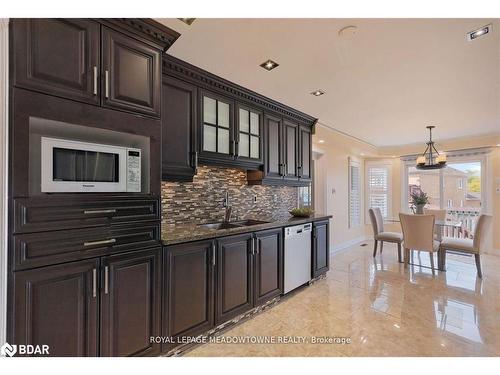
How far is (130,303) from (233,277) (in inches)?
37.2

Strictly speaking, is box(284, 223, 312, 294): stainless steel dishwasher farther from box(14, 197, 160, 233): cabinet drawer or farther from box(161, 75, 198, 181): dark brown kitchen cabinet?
box(14, 197, 160, 233): cabinet drawer

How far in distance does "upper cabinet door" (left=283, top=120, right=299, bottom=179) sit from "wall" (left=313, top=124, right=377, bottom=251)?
3.05 ft

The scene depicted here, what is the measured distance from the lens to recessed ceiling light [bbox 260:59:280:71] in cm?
228

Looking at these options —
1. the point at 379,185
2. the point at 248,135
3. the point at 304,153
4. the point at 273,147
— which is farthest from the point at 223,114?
the point at 379,185

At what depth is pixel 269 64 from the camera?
232cm

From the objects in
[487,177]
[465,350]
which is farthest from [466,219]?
[465,350]

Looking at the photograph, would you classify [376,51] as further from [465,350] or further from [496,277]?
[496,277]

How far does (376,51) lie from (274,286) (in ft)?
8.17

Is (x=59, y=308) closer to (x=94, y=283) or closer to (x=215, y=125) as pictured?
(x=94, y=283)

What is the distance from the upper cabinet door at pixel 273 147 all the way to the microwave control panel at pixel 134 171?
5.85 ft

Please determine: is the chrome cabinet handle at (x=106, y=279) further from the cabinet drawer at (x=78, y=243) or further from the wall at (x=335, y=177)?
the wall at (x=335, y=177)

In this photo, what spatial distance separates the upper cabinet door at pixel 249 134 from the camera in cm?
289

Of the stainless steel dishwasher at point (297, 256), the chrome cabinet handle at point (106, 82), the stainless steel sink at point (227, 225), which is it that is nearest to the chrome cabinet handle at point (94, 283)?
the chrome cabinet handle at point (106, 82)

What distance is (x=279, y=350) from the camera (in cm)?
201
